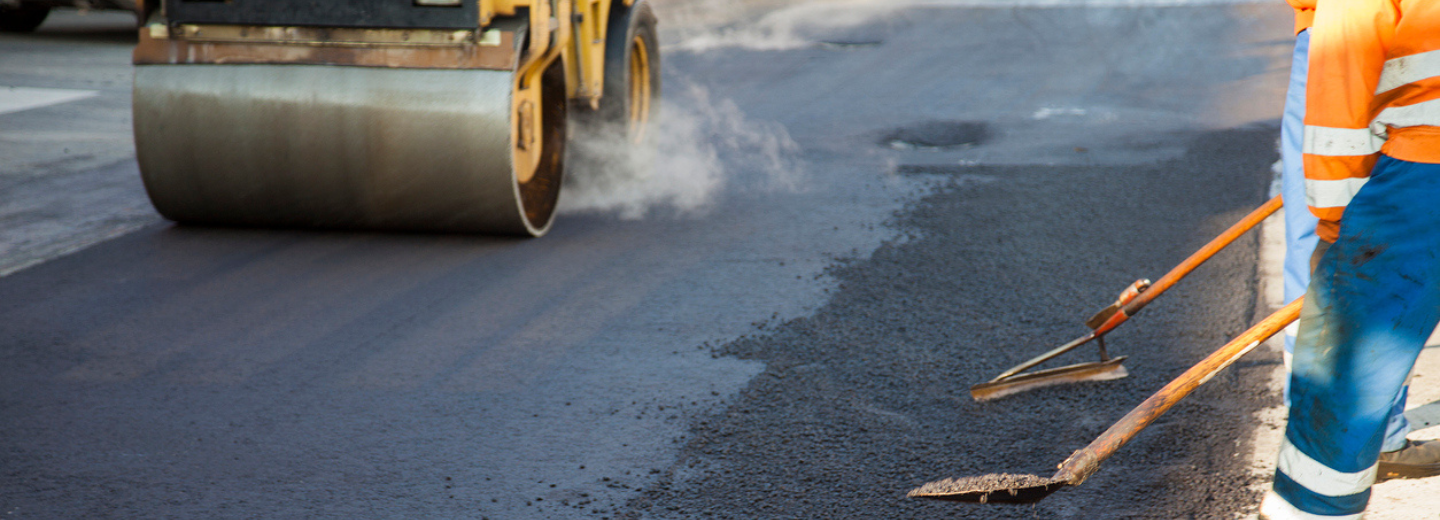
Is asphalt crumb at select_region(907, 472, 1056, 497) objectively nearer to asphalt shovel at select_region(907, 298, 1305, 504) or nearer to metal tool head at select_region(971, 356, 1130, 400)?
asphalt shovel at select_region(907, 298, 1305, 504)

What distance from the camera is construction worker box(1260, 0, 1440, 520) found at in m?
2.16

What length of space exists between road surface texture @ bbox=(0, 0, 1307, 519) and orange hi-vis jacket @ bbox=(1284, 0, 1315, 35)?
113cm

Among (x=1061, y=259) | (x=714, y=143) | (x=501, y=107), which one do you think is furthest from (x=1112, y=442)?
(x=714, y=143)

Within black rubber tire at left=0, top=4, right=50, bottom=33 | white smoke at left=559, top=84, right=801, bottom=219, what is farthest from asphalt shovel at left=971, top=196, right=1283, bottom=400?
black rubber tire at left=0, top=4, right=50, bottom=33

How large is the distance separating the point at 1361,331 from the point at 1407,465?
2.84ft

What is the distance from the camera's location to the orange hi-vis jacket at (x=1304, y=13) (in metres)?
2.67

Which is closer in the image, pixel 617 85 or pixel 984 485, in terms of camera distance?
pixel 984 485

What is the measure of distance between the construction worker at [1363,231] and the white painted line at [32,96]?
8.93 meters

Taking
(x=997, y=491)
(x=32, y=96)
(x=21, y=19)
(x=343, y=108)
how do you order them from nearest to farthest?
(x=997, y=491)
(x=343, y=108)
(x=32, y=96)
(x=21, y=19)

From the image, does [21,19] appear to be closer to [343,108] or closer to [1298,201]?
[343,108]

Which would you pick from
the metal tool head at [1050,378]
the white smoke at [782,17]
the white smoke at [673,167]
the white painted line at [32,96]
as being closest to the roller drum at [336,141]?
the white smoke at [673,167]

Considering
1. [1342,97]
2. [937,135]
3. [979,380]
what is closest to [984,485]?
[1342,97]

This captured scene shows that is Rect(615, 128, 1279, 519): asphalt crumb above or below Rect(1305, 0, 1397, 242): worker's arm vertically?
below

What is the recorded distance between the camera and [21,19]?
1345cm
